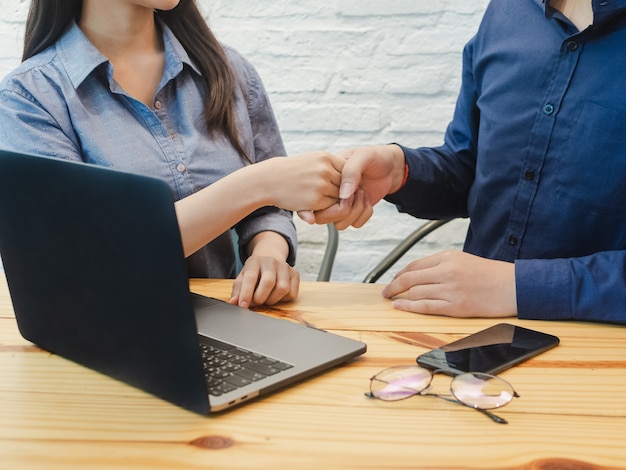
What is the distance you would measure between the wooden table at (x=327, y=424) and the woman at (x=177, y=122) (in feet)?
1.04

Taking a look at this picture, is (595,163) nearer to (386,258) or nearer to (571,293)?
(571,293)

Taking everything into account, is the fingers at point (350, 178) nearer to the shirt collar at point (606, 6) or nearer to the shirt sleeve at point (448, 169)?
→ the shirt sleeve at point (448, 169)

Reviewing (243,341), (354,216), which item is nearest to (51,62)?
(354,216)

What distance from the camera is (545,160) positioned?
1199mm

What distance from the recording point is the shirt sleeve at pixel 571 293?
0.97m

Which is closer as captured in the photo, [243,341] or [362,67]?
[243,341]

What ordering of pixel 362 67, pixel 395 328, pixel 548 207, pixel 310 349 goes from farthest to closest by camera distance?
pixel 362 67, pixel 548 207, pixel 395 328, pixel 310 349

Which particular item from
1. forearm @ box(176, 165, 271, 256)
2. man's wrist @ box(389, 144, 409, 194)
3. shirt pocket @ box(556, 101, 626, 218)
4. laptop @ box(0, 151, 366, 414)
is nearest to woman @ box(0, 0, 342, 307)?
forearm @ box(176, 165, 271, 256)

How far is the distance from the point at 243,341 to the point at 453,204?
0.68 metres

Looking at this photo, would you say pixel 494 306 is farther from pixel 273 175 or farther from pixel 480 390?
pixel 273 175

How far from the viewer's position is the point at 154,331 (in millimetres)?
660

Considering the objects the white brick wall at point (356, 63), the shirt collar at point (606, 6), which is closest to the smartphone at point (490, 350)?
the shirt collar at point (606, 6)

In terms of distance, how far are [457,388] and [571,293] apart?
321mm

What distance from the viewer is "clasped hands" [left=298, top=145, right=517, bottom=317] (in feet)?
3.24
